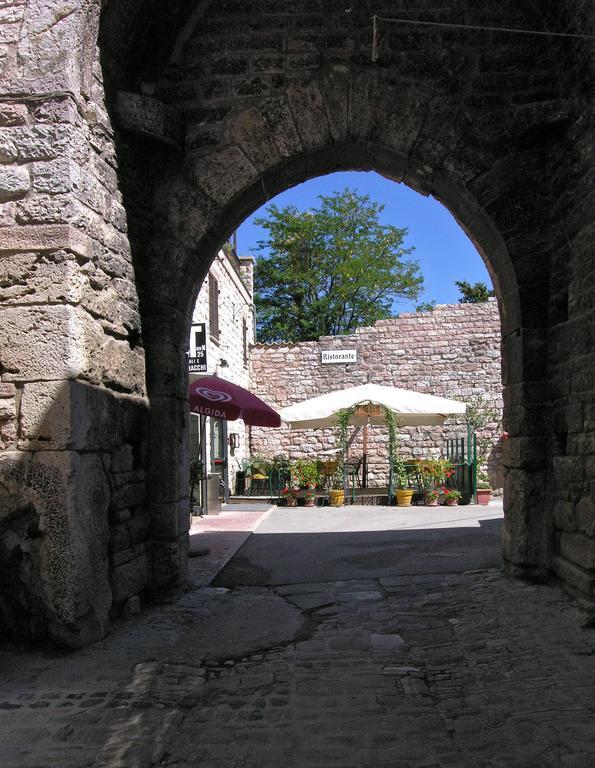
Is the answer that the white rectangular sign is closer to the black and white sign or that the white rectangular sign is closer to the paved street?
the black and white sign

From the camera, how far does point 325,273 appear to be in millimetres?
24125

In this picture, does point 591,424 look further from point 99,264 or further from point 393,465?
point 393,465

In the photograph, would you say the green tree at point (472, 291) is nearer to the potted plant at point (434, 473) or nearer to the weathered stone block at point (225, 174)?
the potted plant at point (434, 473)

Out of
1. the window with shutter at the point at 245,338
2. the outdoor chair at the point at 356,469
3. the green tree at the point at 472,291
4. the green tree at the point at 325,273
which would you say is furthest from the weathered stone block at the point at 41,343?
the green tree at the point at 472,291

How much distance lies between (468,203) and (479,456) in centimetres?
1002

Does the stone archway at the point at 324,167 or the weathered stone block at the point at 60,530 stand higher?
the stone archway at the point at 324,167

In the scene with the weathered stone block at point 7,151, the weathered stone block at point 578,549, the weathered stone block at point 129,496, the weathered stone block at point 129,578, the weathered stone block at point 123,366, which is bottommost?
the weathered stone block at point 129,578

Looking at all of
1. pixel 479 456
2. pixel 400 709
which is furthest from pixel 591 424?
pixel 479 456

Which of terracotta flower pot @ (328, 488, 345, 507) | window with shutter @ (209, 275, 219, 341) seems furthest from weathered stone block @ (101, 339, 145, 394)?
Answer: terracotta flower pot @ (328, 488, 345, 507)

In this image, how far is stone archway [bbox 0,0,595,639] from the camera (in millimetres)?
4051

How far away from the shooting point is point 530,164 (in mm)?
4477

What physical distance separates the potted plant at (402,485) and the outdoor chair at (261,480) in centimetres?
267

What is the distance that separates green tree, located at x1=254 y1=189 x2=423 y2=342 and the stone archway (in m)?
19.1

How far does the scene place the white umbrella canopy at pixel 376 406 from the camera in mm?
11727
